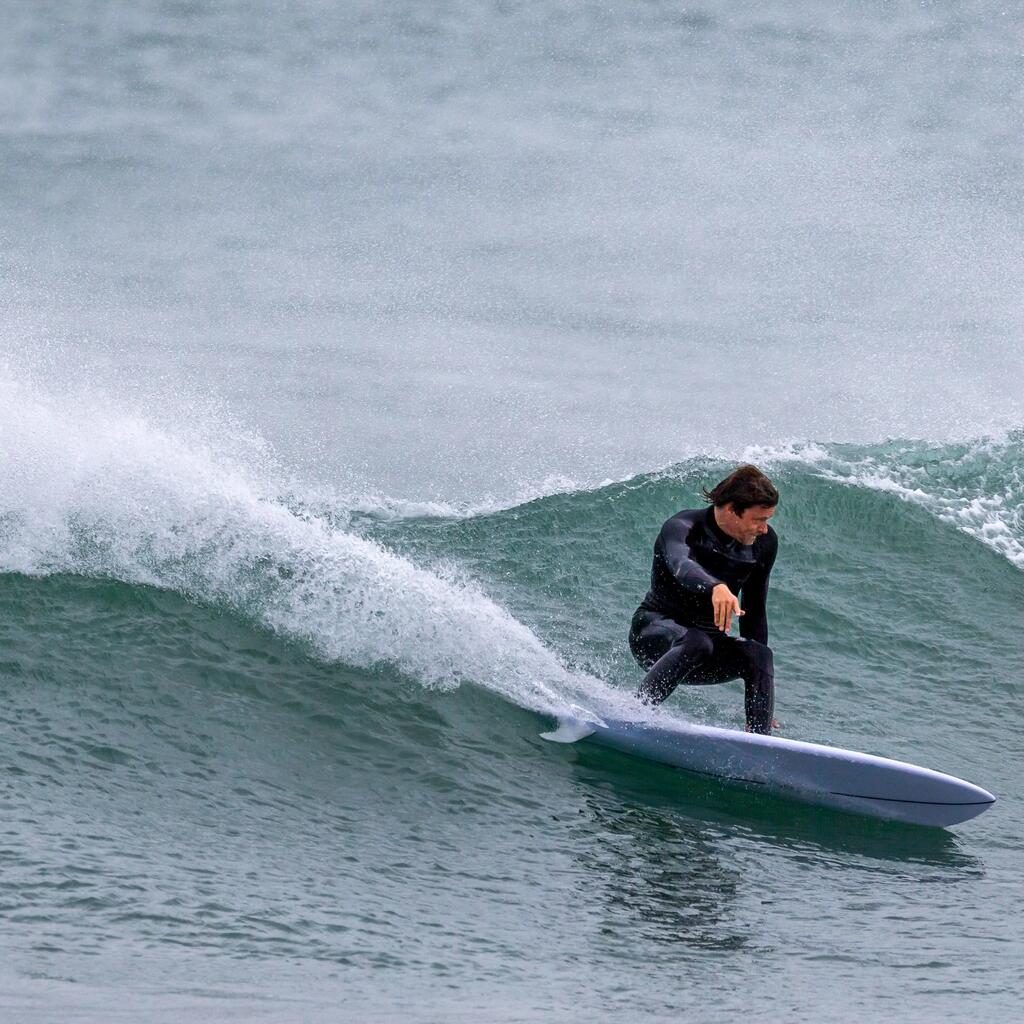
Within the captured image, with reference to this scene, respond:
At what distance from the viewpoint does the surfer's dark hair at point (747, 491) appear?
642cm

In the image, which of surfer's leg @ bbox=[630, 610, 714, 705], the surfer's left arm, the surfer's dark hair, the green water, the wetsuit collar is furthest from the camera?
the surfer's left arm

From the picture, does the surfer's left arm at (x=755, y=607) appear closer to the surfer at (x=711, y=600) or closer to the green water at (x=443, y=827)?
the surfer at (x=711, y=600)

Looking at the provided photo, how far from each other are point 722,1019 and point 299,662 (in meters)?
3.97

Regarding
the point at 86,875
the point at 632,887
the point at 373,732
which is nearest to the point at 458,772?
the point at 373,732

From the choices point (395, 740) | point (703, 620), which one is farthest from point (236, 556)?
point (703, 620)

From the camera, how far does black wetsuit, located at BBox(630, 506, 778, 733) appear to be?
6.59 meters

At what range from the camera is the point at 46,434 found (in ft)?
30.5

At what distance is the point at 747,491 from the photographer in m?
6.45

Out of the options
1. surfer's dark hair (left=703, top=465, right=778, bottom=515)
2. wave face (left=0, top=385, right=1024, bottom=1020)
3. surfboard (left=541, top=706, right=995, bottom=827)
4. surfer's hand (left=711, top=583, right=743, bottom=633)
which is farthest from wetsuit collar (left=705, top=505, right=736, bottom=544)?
wave face (left=0, top=385, right=1024, bottom=1020)

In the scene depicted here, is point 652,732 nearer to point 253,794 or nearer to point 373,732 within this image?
point 373,732

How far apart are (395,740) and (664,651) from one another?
1380mm

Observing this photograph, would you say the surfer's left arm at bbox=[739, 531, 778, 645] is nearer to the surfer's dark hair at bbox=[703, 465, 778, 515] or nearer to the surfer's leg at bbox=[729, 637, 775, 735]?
the surfer's leg at bbox=[729, 637, 775, 735]

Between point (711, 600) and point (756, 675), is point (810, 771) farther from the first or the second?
point (711, 600)

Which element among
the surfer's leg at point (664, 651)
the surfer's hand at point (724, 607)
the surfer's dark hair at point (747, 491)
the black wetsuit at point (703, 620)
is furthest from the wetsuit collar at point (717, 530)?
the surfer's hand at point (724, 607)
